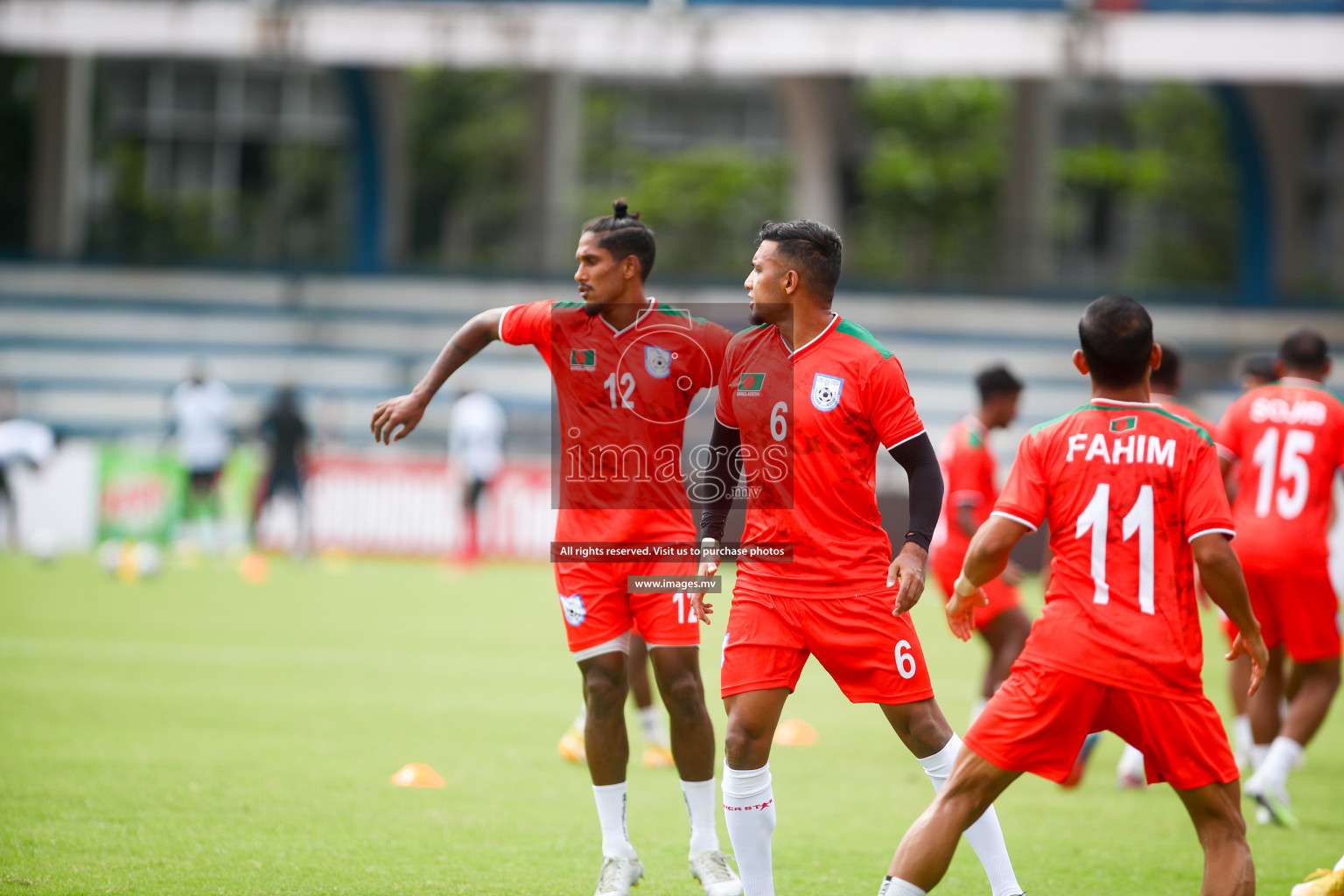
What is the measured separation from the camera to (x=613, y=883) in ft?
17.2

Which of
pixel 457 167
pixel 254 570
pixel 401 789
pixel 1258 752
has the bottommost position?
pixel 254 570

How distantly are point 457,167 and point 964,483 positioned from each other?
44.0m

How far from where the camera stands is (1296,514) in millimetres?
7395

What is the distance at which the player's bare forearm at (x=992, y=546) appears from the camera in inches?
169

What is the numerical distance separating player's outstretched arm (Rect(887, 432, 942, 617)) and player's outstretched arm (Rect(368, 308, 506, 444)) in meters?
1.68

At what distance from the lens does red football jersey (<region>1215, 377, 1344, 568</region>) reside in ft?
23.9

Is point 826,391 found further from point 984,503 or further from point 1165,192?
point 1165,192

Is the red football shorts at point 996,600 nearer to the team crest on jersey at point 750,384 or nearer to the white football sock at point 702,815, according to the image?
the white football sock at point 702,815

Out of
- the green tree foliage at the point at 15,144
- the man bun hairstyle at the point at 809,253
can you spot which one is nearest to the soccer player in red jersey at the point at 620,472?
the man bun hairstyle at the point at 809,253

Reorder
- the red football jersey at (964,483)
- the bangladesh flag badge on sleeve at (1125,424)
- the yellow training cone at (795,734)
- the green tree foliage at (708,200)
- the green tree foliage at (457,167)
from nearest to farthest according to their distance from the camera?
the bangladesh flag badge on sleeve at (1125,424) → the red football jersey at (964,483) → the yellow training cone at (795,734) → the green tree foliage at (457,167) → the green tree foliage at (708,200)

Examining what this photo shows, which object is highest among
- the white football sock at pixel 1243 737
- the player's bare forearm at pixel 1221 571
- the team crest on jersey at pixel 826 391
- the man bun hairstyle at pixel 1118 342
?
the man bun hairstyle at pixel 1118 342

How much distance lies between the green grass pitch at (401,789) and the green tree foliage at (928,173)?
36.5 m

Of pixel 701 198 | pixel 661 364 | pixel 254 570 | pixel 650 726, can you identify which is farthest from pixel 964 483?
pixel 701 198

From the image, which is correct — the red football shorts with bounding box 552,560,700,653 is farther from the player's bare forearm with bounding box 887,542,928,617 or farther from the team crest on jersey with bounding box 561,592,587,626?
the player's bare forearm with bounding box 887,542,928,617
